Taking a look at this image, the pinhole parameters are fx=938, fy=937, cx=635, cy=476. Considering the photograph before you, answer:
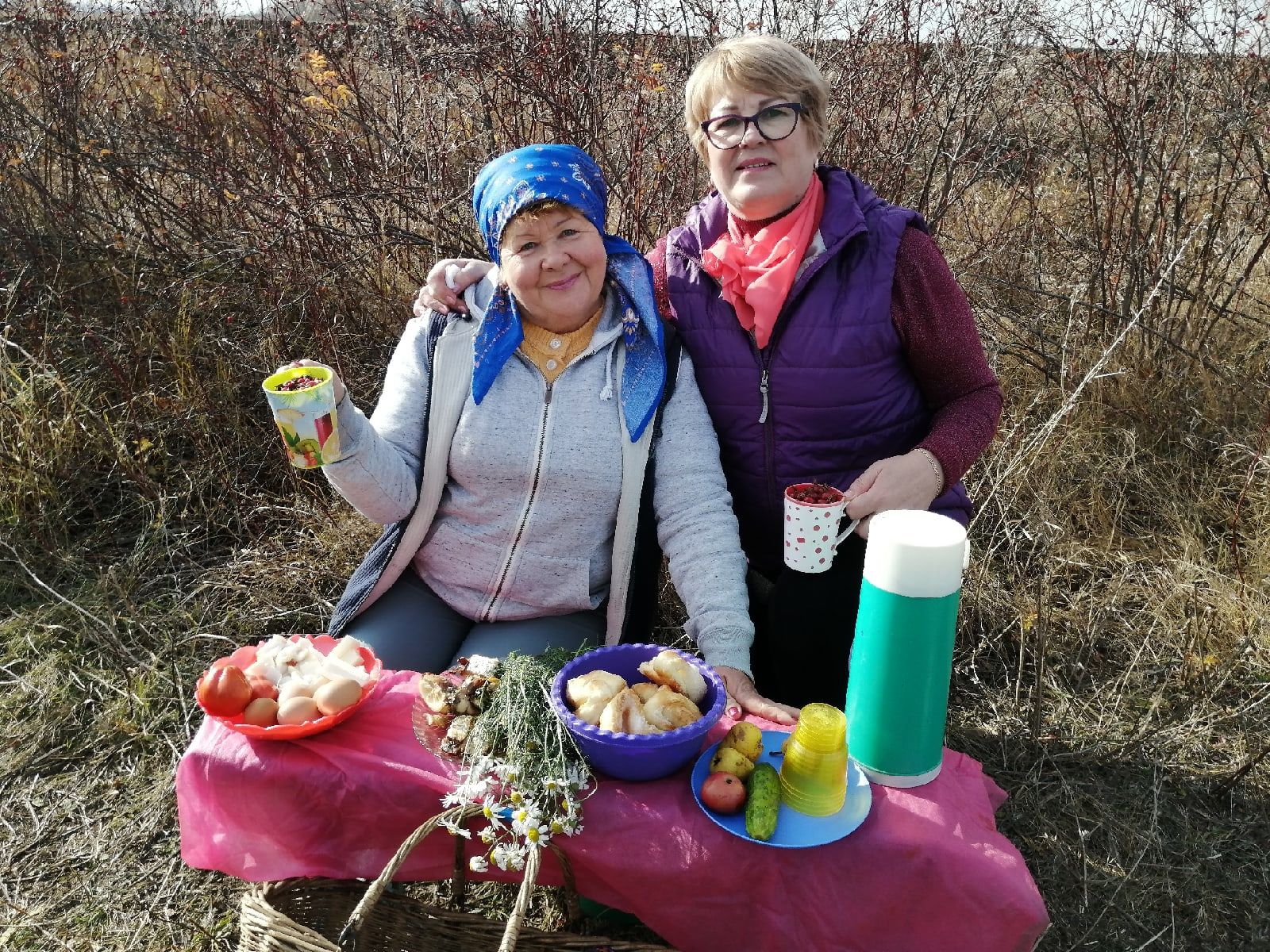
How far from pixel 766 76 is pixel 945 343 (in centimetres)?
74

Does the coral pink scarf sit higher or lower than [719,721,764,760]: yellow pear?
higher

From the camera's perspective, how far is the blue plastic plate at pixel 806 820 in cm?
147

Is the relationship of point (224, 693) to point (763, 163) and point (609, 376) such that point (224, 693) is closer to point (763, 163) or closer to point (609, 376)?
point (609, 376)

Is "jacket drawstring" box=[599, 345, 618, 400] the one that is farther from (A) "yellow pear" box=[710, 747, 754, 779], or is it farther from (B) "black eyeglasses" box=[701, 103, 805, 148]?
(A) "yellow pear" box=[710, 747, 754, 779]

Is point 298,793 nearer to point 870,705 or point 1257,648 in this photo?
point 870,705

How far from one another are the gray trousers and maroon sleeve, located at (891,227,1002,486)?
95 centimetres

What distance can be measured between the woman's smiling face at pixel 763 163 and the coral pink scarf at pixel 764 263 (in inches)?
1.8

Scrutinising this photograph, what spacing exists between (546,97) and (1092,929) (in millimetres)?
3073

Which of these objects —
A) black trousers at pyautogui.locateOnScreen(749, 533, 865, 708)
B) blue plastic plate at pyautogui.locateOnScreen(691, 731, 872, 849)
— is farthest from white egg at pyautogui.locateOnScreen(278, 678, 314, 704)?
black trousers at pyautogui.locateOnScreen(749, 533, 865, 708)

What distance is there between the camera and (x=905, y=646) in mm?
1511

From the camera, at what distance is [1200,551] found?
3.13 m

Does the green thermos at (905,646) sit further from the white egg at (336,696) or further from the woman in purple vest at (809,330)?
the white egg at (336,696)

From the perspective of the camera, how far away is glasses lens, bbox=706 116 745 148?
2.21 metres

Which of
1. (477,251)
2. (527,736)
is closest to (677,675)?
(527,736)
